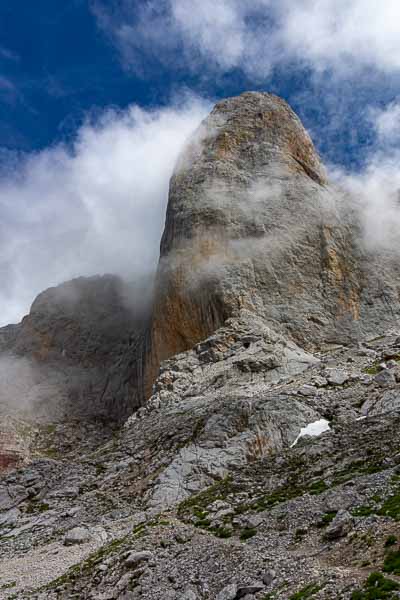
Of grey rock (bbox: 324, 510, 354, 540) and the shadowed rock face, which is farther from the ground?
the shadowed rock face

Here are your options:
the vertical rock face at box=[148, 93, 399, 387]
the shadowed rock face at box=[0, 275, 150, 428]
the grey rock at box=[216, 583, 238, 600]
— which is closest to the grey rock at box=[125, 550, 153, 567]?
the grey rock at box=[216, 583, 238, 600]

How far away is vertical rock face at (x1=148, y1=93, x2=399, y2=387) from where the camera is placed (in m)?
57.4

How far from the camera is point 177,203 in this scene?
65.8 m

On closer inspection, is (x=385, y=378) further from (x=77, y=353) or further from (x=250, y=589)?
(x=77, y=353)

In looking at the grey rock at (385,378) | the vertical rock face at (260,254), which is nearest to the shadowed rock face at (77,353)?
the vertical rock face at (260,254)

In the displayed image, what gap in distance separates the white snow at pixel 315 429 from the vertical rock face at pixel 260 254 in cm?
2119

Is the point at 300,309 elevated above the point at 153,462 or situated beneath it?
elevated above

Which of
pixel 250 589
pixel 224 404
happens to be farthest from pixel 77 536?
pixel 250 589

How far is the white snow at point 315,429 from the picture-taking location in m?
33.6

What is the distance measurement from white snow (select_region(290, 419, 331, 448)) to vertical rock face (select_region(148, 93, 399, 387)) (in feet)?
69.5

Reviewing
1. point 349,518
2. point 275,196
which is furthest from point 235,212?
point 349,518

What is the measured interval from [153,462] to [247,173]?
39750 mm

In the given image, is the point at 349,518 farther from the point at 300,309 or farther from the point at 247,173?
the point at 247,173

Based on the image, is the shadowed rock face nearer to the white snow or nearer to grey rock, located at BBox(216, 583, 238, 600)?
the white snow
